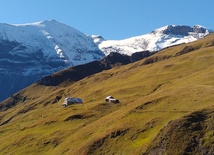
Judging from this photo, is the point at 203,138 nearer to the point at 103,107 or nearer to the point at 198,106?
the point at 198,106

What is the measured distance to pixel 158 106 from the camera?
10450 cm

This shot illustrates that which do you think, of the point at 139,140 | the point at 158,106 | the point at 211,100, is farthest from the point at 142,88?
the point at 139,140

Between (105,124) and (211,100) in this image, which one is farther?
(105,124)

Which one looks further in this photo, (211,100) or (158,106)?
(158,106)

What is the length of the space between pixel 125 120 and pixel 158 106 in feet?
38.4

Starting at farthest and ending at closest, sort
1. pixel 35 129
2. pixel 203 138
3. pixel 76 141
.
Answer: pixel 35 129, pixel 76 141, pixel 203 138

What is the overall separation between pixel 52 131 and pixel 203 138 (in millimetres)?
59973

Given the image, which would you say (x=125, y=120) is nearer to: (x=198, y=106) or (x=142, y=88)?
(x=198, y=106)

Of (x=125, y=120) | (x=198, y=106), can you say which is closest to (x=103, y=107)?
(x=125, y=120)

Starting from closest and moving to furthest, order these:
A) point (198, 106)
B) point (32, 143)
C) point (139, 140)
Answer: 1. point (139, 140)
2. point (198, 106)
3. point (32, 143)

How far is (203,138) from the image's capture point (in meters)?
72.6

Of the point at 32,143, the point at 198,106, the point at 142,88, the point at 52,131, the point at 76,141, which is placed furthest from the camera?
the point at 142,88

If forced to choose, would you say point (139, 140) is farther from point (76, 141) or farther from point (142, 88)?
point (142, 88)

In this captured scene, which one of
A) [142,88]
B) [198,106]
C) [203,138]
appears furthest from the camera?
[142,88]
